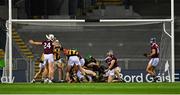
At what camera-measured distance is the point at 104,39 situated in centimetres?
2134

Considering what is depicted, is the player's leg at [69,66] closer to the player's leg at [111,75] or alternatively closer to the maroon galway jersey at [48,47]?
the maroon galway jersey at [48,47]

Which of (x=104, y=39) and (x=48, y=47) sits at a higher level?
(x=104, y=39)

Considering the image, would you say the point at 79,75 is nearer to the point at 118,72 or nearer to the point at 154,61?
the point at 118,72

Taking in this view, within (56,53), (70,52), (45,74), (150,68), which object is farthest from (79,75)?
(150,68)

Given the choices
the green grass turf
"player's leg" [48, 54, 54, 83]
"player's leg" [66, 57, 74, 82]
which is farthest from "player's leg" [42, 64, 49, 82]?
the green grass turf

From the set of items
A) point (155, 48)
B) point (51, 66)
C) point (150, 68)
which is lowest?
point (150, 68)

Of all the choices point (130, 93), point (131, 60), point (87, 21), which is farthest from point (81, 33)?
point (130, 93)

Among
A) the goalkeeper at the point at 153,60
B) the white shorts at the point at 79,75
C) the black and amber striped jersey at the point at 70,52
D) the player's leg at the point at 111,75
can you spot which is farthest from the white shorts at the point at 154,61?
the black and amber striped jersey at the point at 70,52

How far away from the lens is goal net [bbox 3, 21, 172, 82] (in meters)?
20.9

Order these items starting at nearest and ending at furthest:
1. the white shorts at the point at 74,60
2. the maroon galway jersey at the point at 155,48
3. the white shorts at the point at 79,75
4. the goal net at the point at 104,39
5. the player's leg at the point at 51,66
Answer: the player's leg at the point at 51,66, the white shorts at the point at 74,60, the white shorts at the point at 79,75, the maroon galway jersey at the point at 155,48, the goal net at the point at 104,39

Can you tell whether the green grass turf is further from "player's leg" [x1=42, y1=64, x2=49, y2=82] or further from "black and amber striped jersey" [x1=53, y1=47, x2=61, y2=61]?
"black and amber striped jersey" [x1=53, y1=47, x2=61, y2=61]

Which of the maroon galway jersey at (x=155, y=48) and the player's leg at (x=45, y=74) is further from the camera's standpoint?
the maroon galway jersey at (x=155, y=48)

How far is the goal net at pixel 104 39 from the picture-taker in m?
20.9

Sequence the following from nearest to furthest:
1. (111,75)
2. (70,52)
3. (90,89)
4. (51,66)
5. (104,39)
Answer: (90,89) < (51,66) < (111,75) < (70,52) < (104,39)
